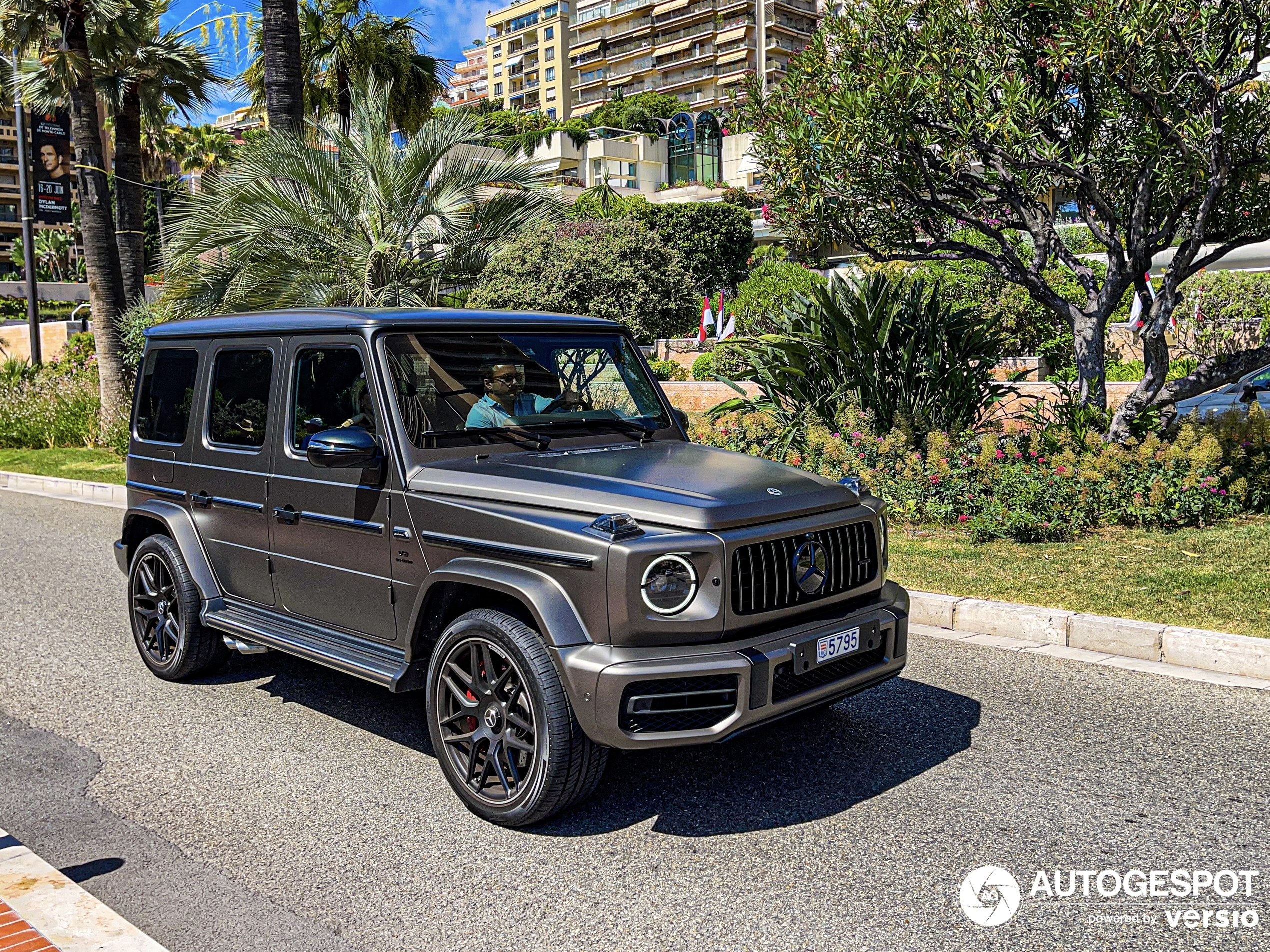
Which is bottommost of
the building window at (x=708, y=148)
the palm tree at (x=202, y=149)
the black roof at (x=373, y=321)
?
the black roof at (x=373, y=321)

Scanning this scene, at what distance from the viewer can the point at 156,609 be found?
20.8 feet

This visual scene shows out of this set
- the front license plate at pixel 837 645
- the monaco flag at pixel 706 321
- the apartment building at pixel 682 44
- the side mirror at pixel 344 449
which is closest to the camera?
the front license plate at pixel 837 645

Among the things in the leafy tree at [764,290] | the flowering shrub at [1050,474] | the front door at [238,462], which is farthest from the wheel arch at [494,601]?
the leafy tree at [764,290]

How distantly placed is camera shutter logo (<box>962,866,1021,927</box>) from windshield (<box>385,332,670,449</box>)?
255 cm

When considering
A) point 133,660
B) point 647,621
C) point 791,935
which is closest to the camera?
point 791,935

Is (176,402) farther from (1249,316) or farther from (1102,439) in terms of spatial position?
(1249,316)

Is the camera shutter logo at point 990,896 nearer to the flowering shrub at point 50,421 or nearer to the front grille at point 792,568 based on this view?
the front grille at point 792,568

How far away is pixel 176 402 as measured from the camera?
6195 mm

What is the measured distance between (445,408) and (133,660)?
319 centimetres

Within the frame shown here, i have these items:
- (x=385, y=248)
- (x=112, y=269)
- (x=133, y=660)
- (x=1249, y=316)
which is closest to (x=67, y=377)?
(x=112, y=269)

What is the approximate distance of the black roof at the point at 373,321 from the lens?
5.06 m

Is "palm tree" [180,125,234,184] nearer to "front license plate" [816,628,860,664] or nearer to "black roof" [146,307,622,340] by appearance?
"black roof" [146,307,622,340]

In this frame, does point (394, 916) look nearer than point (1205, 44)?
Yes

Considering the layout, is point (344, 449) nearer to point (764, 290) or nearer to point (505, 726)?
point (505, 726)
